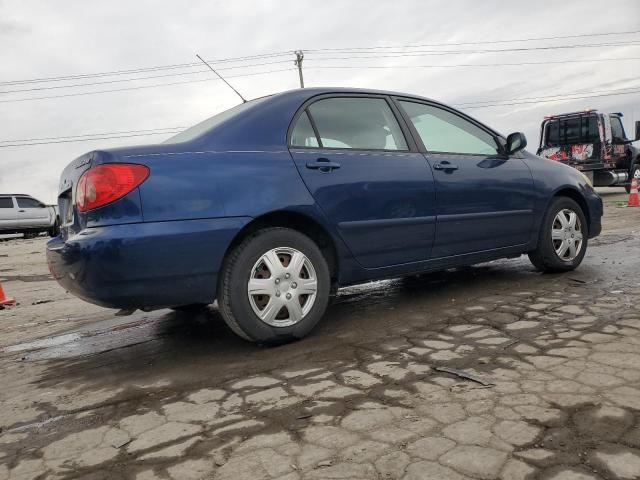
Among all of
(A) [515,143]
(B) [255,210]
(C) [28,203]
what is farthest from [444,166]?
(C) [28,203]

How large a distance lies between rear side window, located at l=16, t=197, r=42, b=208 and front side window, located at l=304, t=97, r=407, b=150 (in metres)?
19.5

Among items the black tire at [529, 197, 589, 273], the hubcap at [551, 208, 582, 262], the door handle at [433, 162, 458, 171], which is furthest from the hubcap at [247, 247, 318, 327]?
the hubcap at [551, 208, 582, 262]

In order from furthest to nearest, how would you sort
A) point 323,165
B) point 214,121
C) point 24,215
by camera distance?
point 24,215 → point 214,121 → point 323,165

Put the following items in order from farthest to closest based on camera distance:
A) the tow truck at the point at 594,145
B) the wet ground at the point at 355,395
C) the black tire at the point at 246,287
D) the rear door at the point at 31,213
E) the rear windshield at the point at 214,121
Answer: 1. the rear door at the point at 31,213
2. the tow truck at the point at 594,145
3. the rear windshield at the point at 214,121
4. the black tire at the point at 246,287
5. the wet ground at the point at 355,395

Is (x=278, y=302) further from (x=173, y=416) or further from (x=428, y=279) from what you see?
(x=428, y=279)

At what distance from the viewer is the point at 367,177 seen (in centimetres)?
339

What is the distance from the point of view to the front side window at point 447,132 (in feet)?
12.8

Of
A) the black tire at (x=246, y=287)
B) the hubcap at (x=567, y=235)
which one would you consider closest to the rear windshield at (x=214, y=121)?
the black tire at (x=246, y=287)

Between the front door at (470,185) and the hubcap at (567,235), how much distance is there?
361 mm

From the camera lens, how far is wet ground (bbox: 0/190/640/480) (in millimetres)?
1780

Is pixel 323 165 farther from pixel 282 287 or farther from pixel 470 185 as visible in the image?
pixel 470 185

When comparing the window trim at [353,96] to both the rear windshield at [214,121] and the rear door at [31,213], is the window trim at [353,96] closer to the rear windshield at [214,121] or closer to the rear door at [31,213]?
the rear windshield at [214,121]

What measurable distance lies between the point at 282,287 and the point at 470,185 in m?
1.77

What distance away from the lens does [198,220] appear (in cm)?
279
